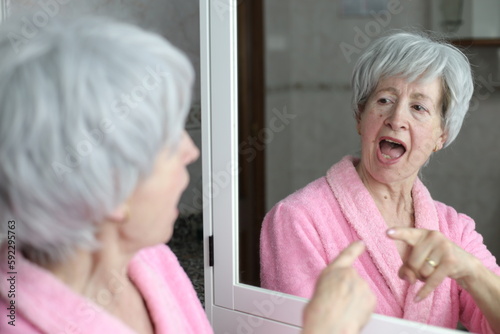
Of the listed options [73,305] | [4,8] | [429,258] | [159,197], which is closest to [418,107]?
[429,258]

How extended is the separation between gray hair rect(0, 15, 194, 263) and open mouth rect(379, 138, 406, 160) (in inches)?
19.0

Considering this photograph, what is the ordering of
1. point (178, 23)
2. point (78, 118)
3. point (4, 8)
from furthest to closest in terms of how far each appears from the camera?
point (178, 23)
point (4, 8)
point (78, 118)

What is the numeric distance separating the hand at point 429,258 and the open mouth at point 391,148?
0.55 feet

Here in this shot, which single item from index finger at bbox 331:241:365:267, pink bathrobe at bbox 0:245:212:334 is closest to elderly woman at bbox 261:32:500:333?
index finger at bbox 331:241:365:267

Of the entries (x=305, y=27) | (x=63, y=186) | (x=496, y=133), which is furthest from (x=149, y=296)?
(x=305, y=27)

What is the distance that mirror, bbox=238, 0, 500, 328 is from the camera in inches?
36.9

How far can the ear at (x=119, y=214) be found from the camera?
645mm

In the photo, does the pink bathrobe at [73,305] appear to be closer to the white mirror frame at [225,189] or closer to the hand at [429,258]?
the white mirror frame at [225,189]

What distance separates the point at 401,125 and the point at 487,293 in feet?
0.98

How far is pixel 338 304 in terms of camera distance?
26.8 inches

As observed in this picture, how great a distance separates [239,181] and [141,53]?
0.50 m

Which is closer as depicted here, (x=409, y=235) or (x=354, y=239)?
(x=409, y=235)

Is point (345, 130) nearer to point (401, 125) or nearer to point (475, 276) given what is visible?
point (401, 125)

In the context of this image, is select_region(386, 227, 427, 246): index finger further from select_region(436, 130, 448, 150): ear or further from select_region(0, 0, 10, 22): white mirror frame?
select_region(0, 0, 10, 22): white mirror frame
